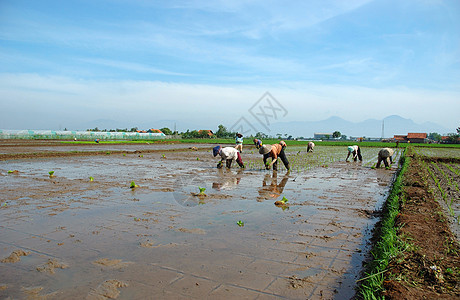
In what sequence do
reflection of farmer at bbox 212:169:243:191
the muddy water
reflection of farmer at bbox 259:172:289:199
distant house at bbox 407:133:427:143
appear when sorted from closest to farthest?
the muddy water
reflection of farmer at bbox 259:172:289:199
reflection of farmer at bbox 212:169:243:191
distant house at bbox 407:133:427:143

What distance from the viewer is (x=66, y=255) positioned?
11.7ft

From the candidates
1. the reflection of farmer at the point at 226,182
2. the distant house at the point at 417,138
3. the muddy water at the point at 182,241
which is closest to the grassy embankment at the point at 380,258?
the muddy water at the point at 182,241

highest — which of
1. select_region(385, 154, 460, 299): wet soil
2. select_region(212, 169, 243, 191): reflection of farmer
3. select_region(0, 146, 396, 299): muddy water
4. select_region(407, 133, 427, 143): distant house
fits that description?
select_region(407, 133, 427, 143): distant house

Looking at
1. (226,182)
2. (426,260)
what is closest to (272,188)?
(226,182)

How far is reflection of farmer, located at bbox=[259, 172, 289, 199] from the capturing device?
733cm

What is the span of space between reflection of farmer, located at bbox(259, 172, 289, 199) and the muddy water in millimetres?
103

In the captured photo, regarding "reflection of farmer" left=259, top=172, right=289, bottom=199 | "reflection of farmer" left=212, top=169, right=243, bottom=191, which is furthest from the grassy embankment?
"reflection of farmer" left=212, top=169, right=243, bottom=191

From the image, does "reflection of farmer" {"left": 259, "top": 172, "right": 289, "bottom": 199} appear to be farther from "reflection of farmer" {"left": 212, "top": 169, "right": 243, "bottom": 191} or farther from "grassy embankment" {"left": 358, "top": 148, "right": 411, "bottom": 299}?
"grassy embankment" {"left": 358, "top": 148, "right": 411, "bottom": 299}

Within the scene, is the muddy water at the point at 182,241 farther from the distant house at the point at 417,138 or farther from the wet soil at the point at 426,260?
the distant house at the point at 417,138

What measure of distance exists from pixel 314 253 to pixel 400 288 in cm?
119

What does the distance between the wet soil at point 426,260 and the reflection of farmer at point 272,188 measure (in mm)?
2802

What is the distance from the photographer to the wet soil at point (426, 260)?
270 cm

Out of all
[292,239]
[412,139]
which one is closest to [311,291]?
[292,239]

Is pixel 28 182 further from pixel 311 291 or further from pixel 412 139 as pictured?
pixel 412 139
